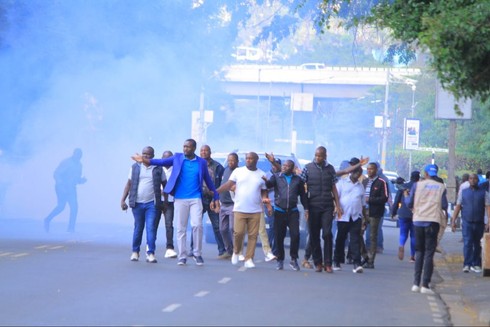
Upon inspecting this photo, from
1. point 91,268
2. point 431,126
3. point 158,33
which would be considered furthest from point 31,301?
point 431,126

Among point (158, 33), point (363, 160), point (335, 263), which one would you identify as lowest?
point (335, 263)

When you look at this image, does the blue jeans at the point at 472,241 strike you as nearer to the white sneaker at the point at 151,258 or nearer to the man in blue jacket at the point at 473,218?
the man in blue jacket at the point at 473,218

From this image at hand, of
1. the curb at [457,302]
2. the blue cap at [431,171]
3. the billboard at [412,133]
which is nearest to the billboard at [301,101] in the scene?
the billboard at [412,133]

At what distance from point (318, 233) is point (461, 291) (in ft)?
8.27

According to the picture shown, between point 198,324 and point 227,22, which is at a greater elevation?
point 227,22

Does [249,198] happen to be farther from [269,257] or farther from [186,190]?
[269,257]

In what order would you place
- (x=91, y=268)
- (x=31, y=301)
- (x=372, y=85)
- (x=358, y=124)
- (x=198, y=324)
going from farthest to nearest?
1. (x=358, y=124)
2. (x=372, y=85)
3. (x=91, y=268)
4. (x=31, y=301)
5. (x=198, y=324)

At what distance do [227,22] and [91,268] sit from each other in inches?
937

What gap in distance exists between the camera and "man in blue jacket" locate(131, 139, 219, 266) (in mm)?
17984

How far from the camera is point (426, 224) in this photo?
1561 cm

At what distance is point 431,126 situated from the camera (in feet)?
200

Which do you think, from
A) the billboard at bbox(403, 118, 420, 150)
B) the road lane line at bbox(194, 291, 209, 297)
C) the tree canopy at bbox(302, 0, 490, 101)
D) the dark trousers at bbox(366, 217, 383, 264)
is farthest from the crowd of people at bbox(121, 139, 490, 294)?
the billboard at bbox(403, 118, 420, 150)

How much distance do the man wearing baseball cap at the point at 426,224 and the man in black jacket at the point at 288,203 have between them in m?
2.84

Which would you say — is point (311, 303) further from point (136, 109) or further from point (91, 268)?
point (136, 109)
